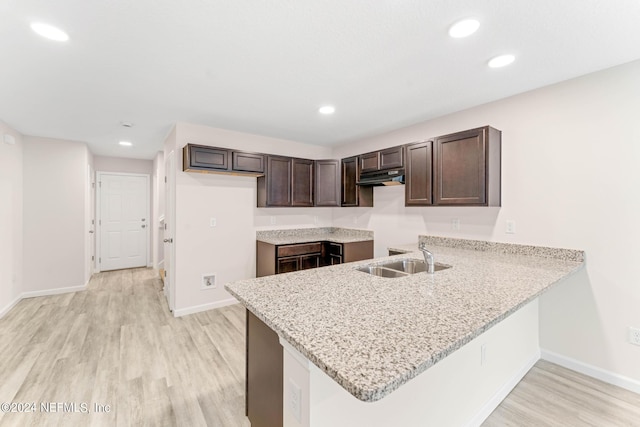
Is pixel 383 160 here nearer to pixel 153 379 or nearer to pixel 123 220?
pixel 153 379

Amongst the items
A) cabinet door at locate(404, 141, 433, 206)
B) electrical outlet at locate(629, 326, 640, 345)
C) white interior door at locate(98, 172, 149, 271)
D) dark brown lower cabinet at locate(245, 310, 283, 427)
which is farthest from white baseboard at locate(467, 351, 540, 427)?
white interior door at locate(98, 172, 149, 271)

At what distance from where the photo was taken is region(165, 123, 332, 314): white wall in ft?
11.5

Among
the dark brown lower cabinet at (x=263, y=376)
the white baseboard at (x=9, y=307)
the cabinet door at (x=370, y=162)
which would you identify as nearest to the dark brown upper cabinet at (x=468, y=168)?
the cabinet door at (x=370, y=162)

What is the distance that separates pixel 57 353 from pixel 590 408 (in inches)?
169

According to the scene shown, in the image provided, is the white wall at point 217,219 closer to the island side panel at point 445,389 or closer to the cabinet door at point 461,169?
the cabinet door at point 461,169

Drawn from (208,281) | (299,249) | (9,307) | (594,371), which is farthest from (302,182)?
(9,307)

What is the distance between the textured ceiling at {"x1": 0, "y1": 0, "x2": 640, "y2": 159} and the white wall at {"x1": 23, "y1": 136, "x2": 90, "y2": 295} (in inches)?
49.0

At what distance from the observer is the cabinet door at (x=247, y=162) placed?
144 inches

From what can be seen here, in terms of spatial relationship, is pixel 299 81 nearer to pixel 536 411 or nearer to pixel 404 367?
pixel 404 367

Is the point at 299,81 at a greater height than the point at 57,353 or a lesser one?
greater

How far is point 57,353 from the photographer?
2580 mm

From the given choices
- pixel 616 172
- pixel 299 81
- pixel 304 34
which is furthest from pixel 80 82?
pixel 616 172

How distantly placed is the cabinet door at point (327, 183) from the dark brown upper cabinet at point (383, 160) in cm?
55

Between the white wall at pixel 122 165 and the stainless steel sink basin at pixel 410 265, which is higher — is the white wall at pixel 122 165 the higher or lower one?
the higher one
